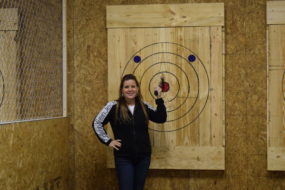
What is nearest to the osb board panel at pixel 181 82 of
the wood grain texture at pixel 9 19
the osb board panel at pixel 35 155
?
the osb board panel at pixel 35 155

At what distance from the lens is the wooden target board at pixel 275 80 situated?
3.92 metres

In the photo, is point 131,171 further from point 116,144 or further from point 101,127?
point 101,127

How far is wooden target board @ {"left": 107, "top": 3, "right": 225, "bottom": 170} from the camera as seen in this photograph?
3.99 meters

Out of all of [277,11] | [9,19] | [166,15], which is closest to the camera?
[9,19]

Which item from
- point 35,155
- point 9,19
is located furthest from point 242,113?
point 9,19

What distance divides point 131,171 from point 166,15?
1.61m

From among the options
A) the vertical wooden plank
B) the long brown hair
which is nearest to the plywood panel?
the long brown hair

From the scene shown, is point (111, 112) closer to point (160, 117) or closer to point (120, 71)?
point (160, 117)

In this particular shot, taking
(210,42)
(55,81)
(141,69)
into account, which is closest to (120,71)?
(141,69)

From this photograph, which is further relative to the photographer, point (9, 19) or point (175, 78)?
point (175, 78)

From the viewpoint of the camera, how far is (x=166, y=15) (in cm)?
403

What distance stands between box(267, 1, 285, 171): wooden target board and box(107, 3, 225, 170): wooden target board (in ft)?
1.49

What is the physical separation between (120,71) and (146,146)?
0.97 m

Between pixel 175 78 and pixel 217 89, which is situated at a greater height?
pixel 175 78
